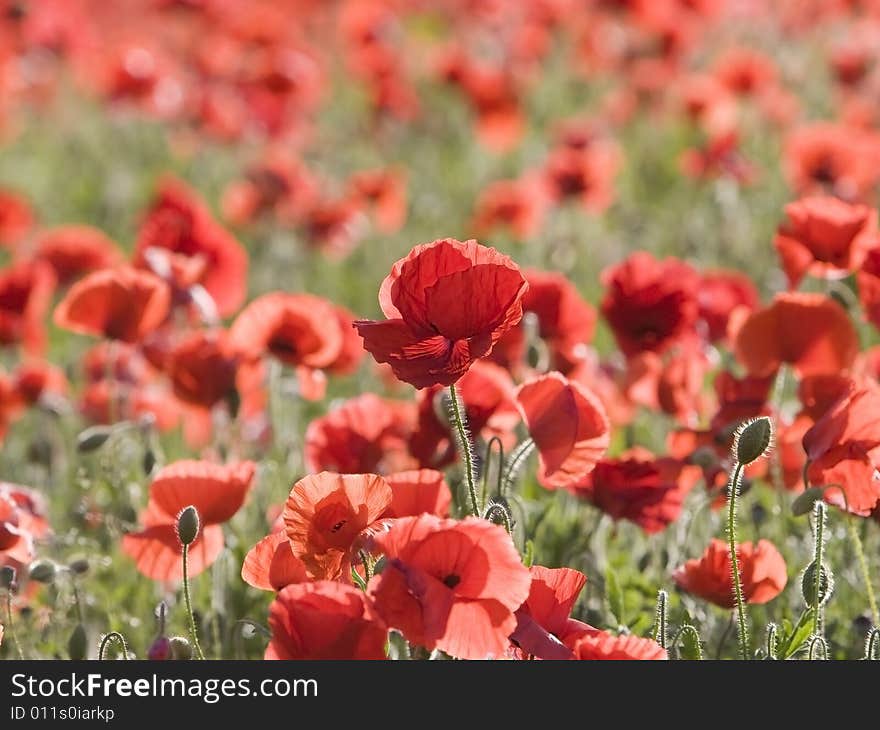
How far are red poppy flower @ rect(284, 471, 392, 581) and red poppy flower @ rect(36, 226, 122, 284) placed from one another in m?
2.30

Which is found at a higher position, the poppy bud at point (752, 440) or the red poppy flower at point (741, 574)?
the poppy bud at point (752, 440)

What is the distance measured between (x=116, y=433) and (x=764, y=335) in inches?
49.8

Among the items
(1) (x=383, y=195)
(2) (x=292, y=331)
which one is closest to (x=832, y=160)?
(1) (x=383, y=195)

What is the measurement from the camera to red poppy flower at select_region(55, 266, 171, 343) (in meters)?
2.90

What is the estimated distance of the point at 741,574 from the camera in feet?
7.34

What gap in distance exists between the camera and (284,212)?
16.6 feet

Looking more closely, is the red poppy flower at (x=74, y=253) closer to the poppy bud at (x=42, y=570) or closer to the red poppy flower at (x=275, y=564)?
the poppy bud at (x=42, y=570)

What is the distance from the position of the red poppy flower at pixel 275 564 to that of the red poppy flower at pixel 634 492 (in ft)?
2.14

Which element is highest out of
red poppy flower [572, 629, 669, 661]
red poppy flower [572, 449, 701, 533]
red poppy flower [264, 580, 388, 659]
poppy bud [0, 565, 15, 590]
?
red poppy flower [572, 449, 701, 533]

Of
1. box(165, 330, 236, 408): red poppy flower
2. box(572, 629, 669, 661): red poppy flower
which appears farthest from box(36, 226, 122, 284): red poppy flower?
box(572, 629, 669, 661): red poppy flower

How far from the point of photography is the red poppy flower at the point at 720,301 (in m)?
3.16

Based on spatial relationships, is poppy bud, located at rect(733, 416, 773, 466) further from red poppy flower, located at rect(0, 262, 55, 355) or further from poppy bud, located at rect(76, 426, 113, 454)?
red poppy flower, located at rect(0, 262, 55, 355)

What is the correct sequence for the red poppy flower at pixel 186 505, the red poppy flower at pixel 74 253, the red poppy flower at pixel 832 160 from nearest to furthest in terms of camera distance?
the red poppy flower at pixel 186 505 → the red poppy flower at pixel 74 253 → the red poppy flower at pixel 832 160

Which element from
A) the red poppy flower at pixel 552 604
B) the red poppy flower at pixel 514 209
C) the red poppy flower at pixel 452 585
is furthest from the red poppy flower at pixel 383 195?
the red poppy flower at pixel 452 585
